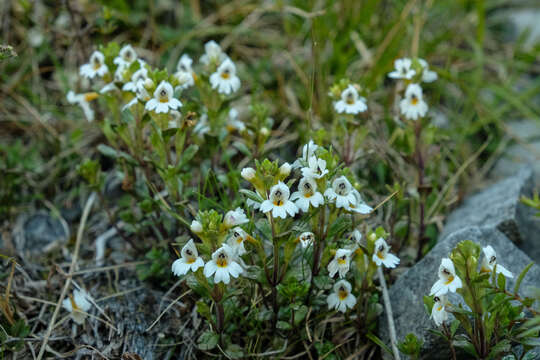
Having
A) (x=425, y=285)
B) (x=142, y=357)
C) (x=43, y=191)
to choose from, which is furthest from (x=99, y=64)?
(x=425, y=285)

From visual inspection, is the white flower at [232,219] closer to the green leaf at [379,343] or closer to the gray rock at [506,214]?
the green leaf at [379,343]

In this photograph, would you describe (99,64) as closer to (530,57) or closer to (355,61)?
(355,61)

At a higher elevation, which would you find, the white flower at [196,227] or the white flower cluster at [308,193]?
the white flower cluster at [308,193]

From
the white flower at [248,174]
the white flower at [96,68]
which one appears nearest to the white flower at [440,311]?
the white flower at [248,174]

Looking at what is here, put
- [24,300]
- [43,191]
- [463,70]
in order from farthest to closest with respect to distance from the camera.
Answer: [463,70]
[43,191]
[24,300]

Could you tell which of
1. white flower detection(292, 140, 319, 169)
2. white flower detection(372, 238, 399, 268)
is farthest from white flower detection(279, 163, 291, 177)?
white flower detection(372, 238, 399, 268)

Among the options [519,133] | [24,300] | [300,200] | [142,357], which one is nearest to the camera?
[300,200]

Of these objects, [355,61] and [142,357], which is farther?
[355,61]

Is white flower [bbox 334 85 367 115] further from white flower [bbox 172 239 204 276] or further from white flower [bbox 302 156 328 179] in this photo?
white flower [bbox 172 239 204 276]
